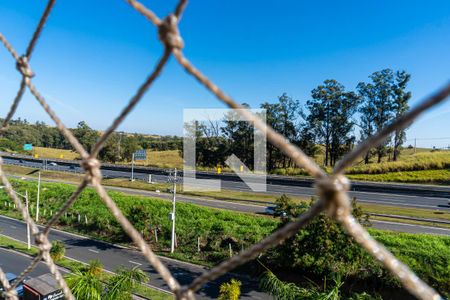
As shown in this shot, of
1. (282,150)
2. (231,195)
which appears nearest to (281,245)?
(231,195)

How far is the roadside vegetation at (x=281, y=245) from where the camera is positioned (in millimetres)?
14039

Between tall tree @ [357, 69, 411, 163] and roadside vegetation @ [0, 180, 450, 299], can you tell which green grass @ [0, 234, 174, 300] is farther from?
tall tree @ [357, 69, 411, 163]

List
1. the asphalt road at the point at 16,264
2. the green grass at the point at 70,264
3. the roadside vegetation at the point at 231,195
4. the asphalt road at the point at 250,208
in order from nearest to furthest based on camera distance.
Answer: the green grass at the point at 70,264 < the asphalt road at the point at 16,264 < the asphalt road at the point at 250,208 < the roadside vegetation at the point at 231,195

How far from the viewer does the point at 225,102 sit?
0.97m

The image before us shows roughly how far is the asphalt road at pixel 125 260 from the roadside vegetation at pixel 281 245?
993mm

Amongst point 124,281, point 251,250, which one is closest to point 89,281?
point 124,281

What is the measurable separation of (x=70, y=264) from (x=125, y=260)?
2.85m

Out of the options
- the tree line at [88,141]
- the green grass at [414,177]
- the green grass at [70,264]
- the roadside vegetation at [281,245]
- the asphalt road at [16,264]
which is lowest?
the asphalt road at [16,264]

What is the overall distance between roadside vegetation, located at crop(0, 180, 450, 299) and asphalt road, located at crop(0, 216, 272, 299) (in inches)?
39.1

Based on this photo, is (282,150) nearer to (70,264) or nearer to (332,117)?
(70,264)

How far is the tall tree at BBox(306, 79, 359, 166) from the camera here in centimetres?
4103

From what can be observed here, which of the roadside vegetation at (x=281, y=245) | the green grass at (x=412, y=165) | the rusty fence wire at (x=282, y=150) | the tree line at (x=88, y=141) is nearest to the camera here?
the rusty fence wire at (x=282, y=150)

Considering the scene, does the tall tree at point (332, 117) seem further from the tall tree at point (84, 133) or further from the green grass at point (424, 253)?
the tall tree at point (84, 133)

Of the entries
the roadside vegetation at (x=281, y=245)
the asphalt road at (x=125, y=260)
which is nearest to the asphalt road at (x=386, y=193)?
the roadside vegetation at (x=281, y=245)
